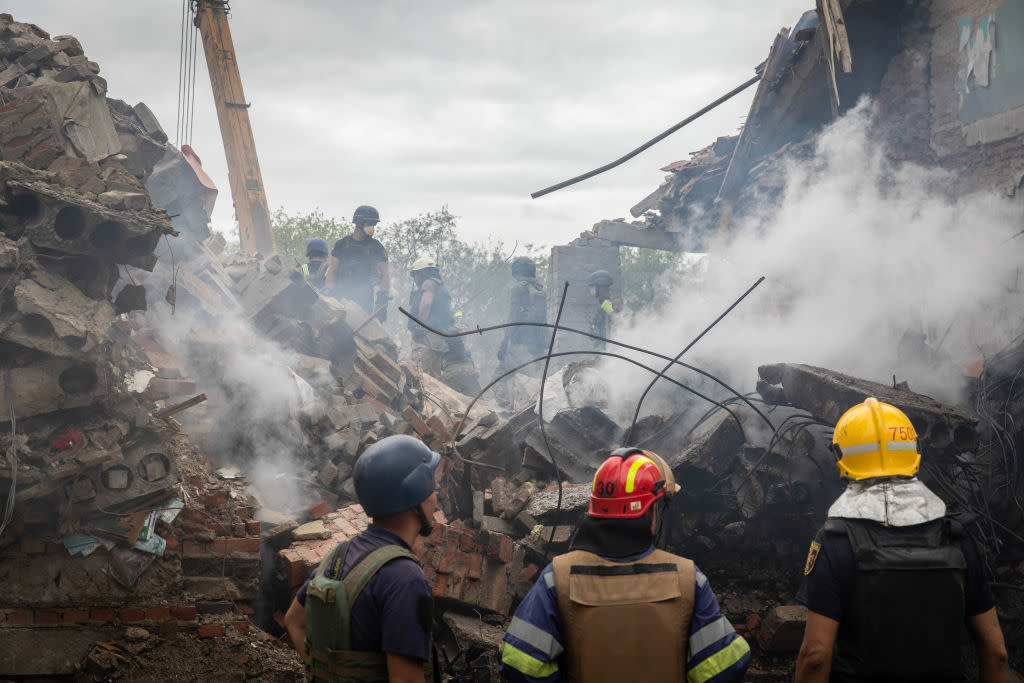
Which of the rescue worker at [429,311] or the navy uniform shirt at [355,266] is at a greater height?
the navy uniform shirt at [355,266]

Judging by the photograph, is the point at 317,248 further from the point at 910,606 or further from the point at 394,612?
the point at 910,606

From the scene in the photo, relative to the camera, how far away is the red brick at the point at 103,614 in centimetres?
423

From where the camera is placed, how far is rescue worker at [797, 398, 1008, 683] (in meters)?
2.33

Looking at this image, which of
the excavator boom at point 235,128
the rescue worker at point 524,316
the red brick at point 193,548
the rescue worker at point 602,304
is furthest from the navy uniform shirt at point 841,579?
the excavator boom at point 235,128

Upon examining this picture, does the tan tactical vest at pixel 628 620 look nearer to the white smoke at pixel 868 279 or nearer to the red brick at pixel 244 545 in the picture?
the red brick at pixel 244 545

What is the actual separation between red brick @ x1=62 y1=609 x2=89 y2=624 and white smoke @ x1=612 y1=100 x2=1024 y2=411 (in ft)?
15.6

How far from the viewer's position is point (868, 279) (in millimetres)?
6910

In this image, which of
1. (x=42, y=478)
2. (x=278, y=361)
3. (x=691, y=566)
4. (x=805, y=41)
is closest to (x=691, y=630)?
(x=691, y=566)

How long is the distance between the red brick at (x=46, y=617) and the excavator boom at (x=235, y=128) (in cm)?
835

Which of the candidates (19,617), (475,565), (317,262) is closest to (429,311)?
(317,262)

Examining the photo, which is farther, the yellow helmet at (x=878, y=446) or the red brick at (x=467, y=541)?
the red brick at (x=467, y=541)

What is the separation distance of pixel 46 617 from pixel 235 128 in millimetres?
9318

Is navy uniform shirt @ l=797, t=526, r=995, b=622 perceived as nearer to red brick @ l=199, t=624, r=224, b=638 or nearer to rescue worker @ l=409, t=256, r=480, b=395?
red brick @ l=199, t=624, r=224, b=638

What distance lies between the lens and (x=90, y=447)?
175 inches
